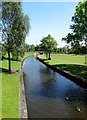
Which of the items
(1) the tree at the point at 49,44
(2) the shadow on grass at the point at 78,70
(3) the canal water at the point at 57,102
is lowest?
(3) the canal water at the point at 57,102

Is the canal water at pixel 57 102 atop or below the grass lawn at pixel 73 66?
below

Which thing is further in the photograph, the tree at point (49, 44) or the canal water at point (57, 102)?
the tree at point (49, 44)

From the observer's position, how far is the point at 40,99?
89.4 feet

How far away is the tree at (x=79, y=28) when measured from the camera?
4775 cm

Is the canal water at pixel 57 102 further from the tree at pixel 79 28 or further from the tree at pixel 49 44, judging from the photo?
the tree at pixel 49 44

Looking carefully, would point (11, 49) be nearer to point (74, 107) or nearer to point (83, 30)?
point (83, 30)

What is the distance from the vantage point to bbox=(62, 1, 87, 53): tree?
47750mm

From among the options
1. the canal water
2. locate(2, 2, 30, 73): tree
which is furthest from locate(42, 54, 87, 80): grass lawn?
locate(2, 2, 30, 73): tree

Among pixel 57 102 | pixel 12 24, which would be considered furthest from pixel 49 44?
pixel 57 102

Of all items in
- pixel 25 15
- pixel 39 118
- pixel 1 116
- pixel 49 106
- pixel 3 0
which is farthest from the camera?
pixel 25 15

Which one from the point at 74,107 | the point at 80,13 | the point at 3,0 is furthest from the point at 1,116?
the point at 80,13

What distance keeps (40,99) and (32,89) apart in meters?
6.08

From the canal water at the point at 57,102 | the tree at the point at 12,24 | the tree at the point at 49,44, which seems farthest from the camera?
the tree at the point at 49,44

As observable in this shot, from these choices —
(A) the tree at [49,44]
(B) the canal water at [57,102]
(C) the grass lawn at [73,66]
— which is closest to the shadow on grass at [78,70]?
(C) the grass lawn at [73,66]
